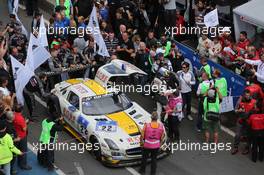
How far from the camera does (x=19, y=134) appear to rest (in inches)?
611

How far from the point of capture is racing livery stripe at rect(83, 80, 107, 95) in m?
17.6

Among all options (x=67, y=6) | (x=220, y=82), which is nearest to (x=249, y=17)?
(x=220, y=82)

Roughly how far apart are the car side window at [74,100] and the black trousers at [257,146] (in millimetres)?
4687

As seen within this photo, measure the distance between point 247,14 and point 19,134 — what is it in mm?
8860

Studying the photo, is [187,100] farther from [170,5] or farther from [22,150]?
[22,150]

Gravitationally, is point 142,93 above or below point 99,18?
below

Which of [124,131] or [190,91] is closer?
[124,131]

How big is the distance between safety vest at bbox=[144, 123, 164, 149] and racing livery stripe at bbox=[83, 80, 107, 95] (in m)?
2.48

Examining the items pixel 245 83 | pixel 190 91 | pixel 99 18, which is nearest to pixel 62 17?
pixel 99 18

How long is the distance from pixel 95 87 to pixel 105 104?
28.1 inches

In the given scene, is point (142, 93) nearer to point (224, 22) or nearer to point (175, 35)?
point (175, 35)

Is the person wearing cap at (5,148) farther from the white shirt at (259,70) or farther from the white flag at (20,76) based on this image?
the white shirt at (259,70)

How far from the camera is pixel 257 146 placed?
1695cm

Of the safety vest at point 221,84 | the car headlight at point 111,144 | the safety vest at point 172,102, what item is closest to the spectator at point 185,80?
the safety vest at point 172,102
